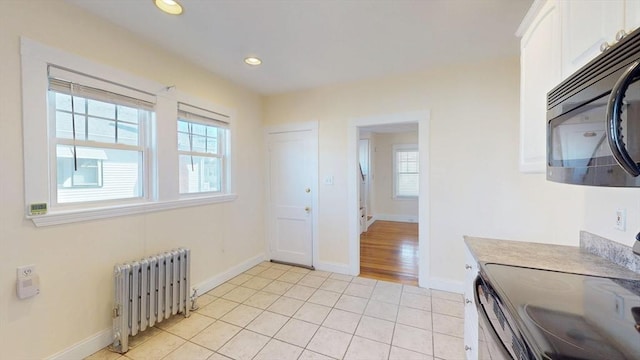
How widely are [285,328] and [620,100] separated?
7.90 feet

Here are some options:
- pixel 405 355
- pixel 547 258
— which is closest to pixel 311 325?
pixel 405 355

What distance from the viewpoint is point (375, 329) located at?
212 centimetres

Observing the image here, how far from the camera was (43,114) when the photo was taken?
160 centimetres

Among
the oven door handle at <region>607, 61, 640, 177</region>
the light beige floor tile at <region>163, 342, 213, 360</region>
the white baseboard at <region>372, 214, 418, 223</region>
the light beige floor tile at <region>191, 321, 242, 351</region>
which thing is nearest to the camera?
the oven door handle at <region>607, 61, 640, 177</region>

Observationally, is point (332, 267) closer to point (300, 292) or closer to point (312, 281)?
point (312, 281)

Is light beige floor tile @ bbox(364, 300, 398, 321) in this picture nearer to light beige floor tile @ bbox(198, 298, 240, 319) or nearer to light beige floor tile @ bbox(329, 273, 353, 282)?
light beige floor tile @ bbox(329, 273, 353, 282)

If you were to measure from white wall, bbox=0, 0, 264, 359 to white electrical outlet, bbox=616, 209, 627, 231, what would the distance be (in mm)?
3251

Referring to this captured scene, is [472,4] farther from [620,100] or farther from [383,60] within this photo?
[620,100]

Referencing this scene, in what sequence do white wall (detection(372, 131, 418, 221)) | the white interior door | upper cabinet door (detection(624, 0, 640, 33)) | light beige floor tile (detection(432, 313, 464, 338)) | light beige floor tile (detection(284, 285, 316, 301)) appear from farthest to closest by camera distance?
white wall (detection(372, 131, 418, 221)) → the white interior door → light beige floor tile (detection(284, 285, 316, 301)) → light beige floor tile (detection(432, 313, 464, 338)) → upper cabinet door (detection(624, 0, 640, 33))

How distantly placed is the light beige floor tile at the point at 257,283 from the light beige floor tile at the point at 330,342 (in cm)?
110

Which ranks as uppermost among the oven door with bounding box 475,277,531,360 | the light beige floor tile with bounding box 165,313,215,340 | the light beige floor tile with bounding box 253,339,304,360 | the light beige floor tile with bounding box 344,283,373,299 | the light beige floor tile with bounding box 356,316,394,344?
the oven door with bounding box 475,277,531,360

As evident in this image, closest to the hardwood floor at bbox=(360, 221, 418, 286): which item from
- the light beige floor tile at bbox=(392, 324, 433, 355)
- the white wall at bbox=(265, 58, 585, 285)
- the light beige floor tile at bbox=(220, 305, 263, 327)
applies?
the white wall at bbox=(265, 58, 585, 285)

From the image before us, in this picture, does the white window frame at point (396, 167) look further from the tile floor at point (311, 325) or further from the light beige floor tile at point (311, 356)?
the light beige floor tile at point (311, 356)

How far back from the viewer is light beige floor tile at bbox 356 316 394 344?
2.02 m
